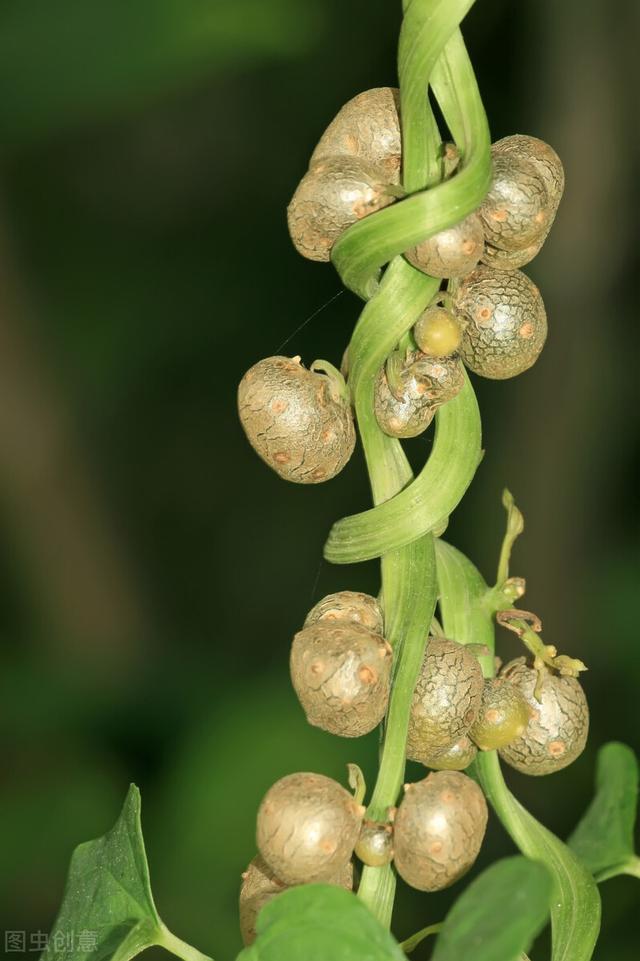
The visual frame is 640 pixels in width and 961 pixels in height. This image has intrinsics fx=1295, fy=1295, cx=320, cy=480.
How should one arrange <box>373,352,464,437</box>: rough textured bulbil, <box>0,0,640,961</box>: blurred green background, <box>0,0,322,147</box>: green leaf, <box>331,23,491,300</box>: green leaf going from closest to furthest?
1. <box>331,23,491,300</box>: green leaf
2. <box>373,352,464,437</box>: rough textured bulbil
3. <box>0,0,322,147</box>: green leaf
4. <box>0,0,640,961</box>: blurred green background

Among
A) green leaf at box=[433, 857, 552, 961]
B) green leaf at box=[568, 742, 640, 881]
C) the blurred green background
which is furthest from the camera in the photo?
the blurred green background

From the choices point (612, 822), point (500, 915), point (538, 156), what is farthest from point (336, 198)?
point (612, 822)

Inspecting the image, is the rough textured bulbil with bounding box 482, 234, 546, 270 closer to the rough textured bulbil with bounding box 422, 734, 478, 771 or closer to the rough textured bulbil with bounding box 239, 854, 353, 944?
the rough textured bulbil with bounding box 422, 734, 478, 771

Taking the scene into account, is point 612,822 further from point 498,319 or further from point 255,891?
point 498,319

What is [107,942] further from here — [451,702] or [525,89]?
[525,89]

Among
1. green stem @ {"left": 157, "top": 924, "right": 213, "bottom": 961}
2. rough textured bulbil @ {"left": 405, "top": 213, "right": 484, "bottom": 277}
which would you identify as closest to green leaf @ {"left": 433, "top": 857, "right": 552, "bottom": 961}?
green stem @ {"left": 157, "top": 924, "right": 213, "bottom": 961}

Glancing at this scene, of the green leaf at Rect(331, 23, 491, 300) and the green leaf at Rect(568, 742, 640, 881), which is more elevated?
the green leaf at Rect(331, 23, 491, 300)

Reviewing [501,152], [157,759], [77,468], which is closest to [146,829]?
[157,759]

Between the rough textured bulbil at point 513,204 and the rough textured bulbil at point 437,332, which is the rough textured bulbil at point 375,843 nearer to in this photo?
the rough textured bulbil at point 437,332
